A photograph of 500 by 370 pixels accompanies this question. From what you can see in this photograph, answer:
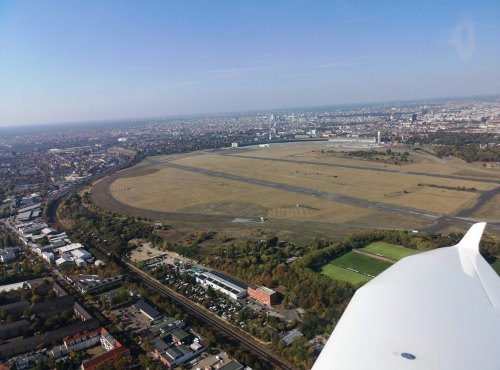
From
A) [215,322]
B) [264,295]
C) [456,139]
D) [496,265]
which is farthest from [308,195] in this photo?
[456,139]

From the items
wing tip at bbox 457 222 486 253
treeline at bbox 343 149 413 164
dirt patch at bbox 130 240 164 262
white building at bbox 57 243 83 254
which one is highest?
wing tip at bbox 457 222 486 253

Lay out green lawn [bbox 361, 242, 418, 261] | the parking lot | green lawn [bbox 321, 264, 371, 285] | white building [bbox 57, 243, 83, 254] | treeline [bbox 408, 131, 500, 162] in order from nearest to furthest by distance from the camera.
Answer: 1. the parking lot
2. green lawn [bbox 321, 264, 371, 285]
3. green lawn [bbox 361, 242, 418, 261]
4. white building [bbox 57, 243, 83, 254]
5. treeline [bbox 408, 131, 500, 162]

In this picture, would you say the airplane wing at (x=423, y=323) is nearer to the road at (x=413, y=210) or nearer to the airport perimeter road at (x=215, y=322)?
the airport perimeter road at (x=215, y=322)

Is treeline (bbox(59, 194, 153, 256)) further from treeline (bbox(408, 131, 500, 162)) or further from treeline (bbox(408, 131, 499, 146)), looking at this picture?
treeline (bbox(408, 131, 499, 146))

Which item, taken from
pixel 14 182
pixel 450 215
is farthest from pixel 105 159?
pixel 450 215

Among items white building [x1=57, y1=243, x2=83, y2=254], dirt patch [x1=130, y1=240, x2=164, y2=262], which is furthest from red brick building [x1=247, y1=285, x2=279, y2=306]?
white building [x1=57, y1=243, x2=83, y2=254]

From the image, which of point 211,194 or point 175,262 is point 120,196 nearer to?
point 211,194
